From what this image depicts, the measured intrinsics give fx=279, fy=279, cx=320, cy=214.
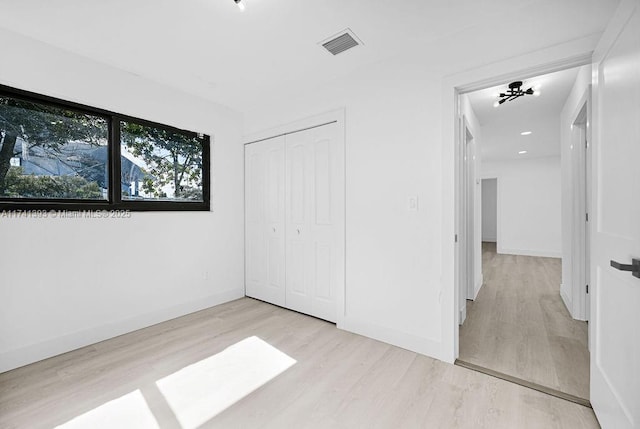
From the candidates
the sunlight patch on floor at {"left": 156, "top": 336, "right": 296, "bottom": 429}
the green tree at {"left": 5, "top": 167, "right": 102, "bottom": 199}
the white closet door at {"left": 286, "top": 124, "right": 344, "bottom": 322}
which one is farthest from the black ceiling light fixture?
the green tree at {"left": 5, "top": 167, "right": 102, "bottom": 199}

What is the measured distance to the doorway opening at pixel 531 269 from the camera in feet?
7.00

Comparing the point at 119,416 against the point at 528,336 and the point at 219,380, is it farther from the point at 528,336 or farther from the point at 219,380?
the point at 528,336

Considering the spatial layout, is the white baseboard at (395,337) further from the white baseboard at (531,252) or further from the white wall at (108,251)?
the white baseboard at (531,252)

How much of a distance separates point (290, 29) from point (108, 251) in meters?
2.49

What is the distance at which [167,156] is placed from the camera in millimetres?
3162

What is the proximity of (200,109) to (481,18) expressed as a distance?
9.40 feet

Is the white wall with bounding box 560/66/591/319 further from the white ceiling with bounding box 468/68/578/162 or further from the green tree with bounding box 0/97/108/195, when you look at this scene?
the green tree with bounding box 0/97/108/195

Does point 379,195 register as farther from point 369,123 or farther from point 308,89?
point 308,89

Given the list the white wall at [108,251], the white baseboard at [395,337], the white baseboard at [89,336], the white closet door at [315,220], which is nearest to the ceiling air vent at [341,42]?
the white closet door at [315,220]

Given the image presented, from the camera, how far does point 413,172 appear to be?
2.31 meters

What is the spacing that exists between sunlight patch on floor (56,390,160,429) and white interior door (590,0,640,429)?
7.52 ft

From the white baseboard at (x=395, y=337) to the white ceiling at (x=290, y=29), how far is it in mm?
2167

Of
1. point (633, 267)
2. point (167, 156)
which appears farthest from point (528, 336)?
point (167, 156)

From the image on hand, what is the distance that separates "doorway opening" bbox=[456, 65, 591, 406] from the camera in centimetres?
213
